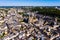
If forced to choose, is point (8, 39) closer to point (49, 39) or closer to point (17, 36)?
point (17, 36)

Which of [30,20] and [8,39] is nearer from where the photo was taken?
[8,39]

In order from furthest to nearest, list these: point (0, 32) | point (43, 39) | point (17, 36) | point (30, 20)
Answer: point (30, 20)
point (0, 32)
point (17, 36)
point (43, 39)

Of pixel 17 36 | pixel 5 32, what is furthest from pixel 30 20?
pixel 17 36

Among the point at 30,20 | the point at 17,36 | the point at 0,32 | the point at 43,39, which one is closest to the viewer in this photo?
the point at 43,39

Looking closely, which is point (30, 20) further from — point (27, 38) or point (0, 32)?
point (27, 38)

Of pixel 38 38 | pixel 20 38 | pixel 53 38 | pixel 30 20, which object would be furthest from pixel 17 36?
pixel 30 20

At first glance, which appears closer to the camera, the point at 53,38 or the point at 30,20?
the point at 53,38

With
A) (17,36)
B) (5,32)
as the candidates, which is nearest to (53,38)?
(17,36)
